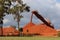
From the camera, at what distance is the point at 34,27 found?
64.6 m

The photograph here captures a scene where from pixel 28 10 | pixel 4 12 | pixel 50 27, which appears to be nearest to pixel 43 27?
pixel 50 27

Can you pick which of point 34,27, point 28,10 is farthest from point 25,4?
point 34,27

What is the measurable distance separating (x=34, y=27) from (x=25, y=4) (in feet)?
22.7

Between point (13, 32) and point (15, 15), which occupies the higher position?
point (15, 15)

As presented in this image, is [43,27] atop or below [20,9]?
below

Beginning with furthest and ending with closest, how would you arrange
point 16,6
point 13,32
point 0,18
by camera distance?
1. point 13,32
2. point 16,6
3. point 0,18

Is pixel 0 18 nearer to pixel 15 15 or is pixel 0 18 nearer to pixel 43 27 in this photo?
pixel 15 15

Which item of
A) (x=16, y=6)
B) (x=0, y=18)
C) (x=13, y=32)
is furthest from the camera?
(x=13, y=32)

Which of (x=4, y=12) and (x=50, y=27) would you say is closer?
(x=4, y=12)

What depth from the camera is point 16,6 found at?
61750mm

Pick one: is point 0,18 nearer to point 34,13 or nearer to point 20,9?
point 20,9

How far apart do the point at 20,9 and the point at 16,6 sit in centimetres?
133

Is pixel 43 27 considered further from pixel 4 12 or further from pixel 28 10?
pixel 4 12

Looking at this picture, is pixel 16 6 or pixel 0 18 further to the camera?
pixel 16 6
